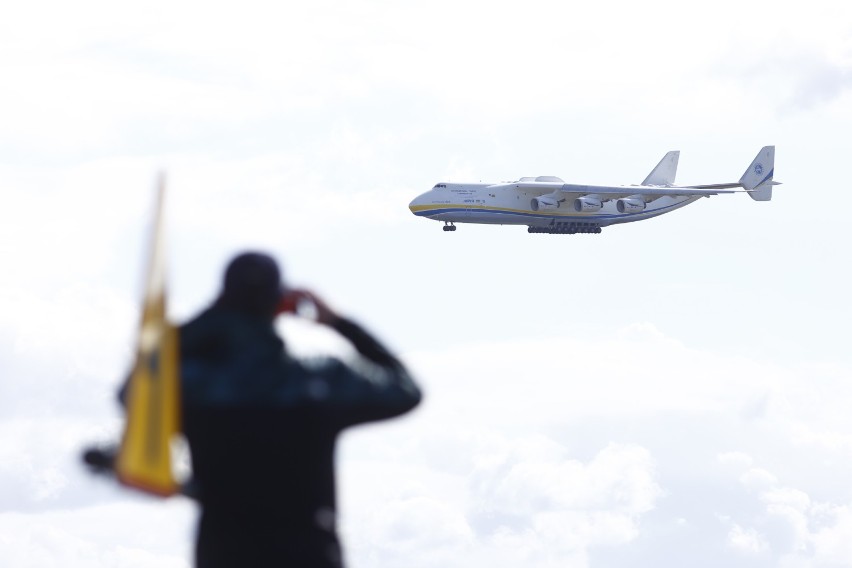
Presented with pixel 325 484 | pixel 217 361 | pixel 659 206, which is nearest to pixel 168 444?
pixel 217 361

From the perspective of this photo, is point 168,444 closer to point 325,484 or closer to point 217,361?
point 217,361

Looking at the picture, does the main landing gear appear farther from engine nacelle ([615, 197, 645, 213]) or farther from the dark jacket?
the dark jacket

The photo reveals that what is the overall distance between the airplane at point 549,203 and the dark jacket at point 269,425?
252 ft

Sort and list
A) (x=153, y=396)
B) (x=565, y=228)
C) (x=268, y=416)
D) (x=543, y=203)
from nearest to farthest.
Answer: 1. (x=153, y=396)
2. (x=268, y=416)
3. (x=543, y=203)
4. (x=565, y=228)

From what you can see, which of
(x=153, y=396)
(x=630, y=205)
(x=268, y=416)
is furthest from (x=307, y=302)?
(x=630, y=205)

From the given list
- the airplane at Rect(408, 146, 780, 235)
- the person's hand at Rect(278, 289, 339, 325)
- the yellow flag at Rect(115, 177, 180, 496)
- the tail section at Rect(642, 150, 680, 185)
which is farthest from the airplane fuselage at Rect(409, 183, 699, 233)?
the yellow flag at Rect(115, 177, 180, 496)

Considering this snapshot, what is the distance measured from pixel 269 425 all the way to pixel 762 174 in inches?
3868

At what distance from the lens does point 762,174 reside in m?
98.9

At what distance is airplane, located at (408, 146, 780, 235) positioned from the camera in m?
81.1

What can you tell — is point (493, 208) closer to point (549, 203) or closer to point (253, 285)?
point (549, 203)

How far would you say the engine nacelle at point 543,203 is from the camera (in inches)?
3280

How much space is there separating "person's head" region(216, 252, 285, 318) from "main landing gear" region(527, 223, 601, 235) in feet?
265

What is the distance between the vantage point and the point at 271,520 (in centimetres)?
390

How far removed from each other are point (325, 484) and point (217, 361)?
48 centimetres
